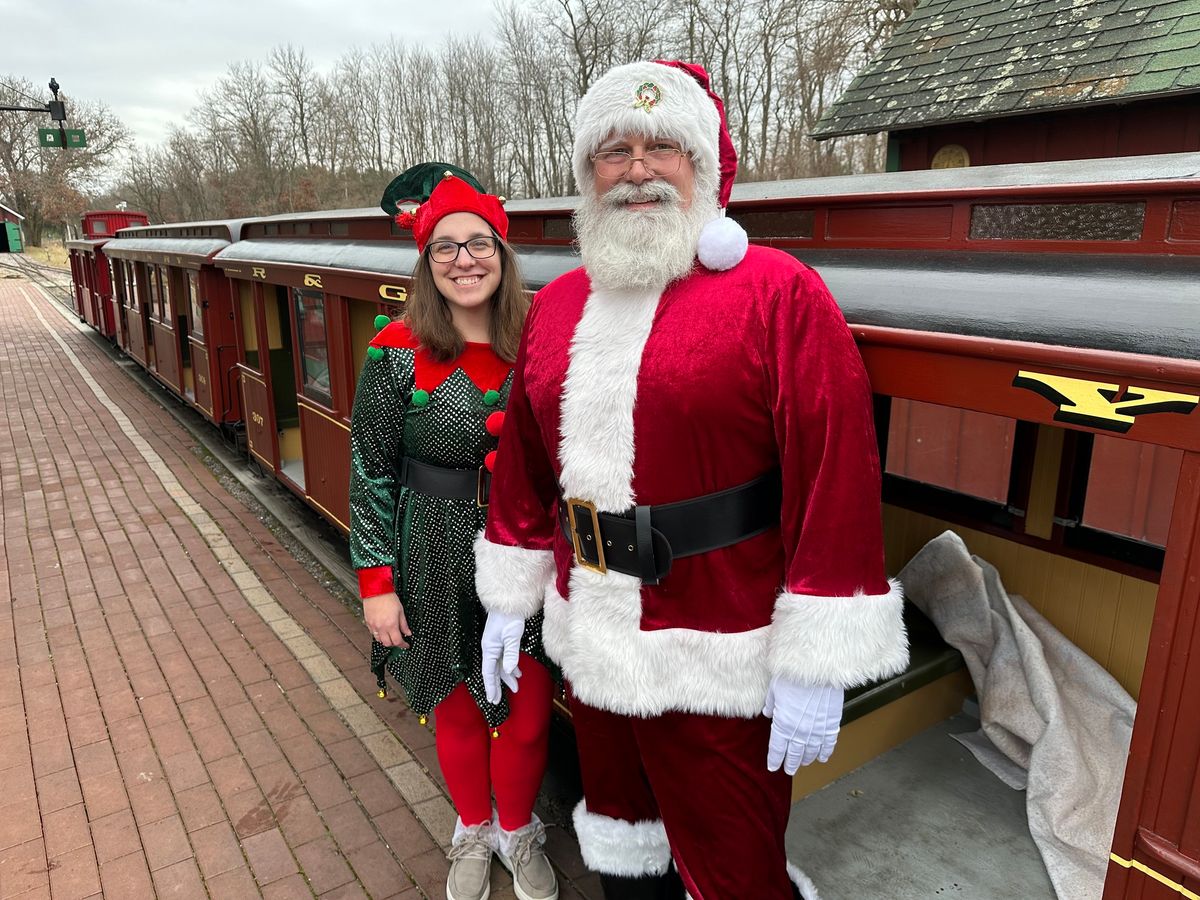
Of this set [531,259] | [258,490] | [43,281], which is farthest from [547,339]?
[43,281]

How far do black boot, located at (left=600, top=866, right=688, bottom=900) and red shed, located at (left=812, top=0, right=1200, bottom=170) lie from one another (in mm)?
4693

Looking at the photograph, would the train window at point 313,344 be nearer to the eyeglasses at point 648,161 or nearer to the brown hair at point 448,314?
the brown hair at point 448,314

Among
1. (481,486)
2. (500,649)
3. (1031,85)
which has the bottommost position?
(500,649)

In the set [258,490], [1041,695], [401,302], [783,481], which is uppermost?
[401,302]

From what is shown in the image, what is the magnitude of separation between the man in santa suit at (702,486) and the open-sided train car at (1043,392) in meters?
0.25

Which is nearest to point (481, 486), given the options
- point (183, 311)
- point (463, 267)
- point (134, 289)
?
point (463, 267)

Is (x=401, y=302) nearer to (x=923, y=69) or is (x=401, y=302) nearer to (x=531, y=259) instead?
(x=531, y=259)

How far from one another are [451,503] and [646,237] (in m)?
1.15

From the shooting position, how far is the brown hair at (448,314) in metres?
2.37

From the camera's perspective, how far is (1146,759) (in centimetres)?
141

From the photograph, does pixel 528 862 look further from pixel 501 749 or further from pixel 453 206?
pixel 453 206

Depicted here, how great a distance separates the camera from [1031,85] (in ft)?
17.1

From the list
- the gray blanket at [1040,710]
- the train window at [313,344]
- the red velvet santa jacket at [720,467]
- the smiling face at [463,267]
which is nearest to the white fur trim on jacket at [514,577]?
the red velvet santa jacket at [720,467]

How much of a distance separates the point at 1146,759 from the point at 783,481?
2.55ft
